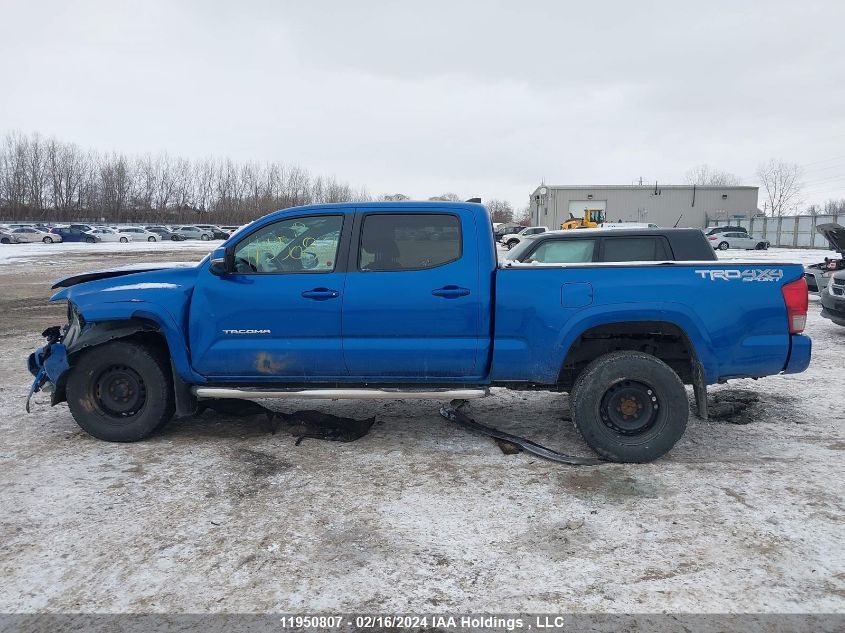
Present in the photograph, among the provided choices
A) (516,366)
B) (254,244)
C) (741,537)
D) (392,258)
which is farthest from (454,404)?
(741,537)

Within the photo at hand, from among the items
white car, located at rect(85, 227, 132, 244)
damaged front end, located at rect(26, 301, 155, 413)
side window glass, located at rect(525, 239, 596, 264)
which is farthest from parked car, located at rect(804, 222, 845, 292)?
white car, located at rect(85, 227, 132, 244)

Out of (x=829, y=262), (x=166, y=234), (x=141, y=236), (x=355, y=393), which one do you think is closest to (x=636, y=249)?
(x=355, y=393)

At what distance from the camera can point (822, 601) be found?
2.99 m

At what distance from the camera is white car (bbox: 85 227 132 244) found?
6144 cm

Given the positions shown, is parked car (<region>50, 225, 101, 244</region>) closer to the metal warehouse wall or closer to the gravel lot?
the metal warehouse wall

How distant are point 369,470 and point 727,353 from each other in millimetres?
2792

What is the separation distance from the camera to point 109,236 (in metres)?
62.2

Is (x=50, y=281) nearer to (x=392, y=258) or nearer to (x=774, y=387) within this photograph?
(x=392, y=258)

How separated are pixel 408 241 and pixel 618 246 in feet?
13.6

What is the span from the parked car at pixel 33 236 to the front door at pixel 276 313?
6116cm

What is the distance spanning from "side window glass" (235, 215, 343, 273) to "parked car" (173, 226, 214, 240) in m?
66.2

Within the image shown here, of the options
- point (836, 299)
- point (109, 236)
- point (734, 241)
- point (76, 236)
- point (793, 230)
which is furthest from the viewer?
point (109, 236)

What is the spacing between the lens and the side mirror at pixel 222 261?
496 cm

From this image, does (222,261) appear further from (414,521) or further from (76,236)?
(76,236)
